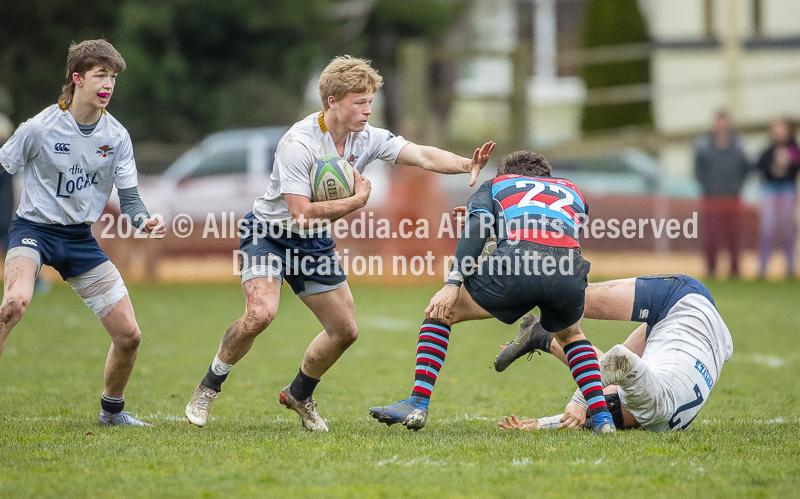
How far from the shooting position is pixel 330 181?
4922 mm

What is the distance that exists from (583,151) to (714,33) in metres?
6.68

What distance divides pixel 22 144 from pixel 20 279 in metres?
0.73

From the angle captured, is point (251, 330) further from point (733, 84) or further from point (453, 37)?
point (453, 37)

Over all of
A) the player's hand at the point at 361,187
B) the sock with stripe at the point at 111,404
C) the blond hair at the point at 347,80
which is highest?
the blond hair at the point at 347,80

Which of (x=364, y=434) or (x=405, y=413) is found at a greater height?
(x=405, y=413)

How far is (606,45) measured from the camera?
82.7 feet

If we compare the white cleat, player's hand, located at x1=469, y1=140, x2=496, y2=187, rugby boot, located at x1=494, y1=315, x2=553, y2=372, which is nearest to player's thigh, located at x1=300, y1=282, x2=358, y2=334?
the white cleat

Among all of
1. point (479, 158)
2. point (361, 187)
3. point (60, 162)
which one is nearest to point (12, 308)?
point (60, 162)

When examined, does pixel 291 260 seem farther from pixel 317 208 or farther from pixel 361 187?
pixel 361 187

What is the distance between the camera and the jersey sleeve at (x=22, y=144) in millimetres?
4930

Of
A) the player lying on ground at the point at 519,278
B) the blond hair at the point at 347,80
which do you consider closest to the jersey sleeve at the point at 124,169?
the blond hair at the point at 347,80

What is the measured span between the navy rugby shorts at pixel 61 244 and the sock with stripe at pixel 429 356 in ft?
6.36

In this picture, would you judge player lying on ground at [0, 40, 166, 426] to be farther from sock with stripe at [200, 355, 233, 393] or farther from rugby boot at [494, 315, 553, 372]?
rugby boot at [494, 315, 553, 372]

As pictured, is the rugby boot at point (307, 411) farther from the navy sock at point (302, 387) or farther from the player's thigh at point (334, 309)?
the player's thigh at point (334, 309)
